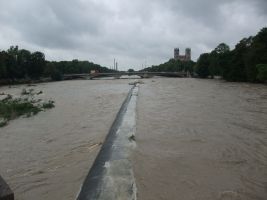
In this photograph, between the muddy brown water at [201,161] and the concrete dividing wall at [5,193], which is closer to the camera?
the concrete dividing wall at [5,193]

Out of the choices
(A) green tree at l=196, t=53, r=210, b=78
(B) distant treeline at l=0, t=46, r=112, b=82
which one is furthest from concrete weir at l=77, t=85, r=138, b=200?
(A) green tree at l=196, t=53, r=210, b=78

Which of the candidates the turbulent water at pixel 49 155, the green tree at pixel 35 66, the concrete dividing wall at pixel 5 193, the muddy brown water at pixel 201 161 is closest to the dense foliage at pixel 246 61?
the muddy brown water at pixel 201 161

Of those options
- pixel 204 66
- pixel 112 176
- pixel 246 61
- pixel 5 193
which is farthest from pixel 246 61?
pixel 5 193

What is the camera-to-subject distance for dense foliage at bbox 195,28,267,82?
68938mm

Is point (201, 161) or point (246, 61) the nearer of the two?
point (201, 161)

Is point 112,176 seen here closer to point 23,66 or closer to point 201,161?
point 201,161

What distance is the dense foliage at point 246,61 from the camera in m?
68.9

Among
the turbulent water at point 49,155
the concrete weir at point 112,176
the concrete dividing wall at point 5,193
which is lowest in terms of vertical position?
the turbulent water at point 49,155

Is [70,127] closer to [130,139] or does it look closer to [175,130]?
[175,130]

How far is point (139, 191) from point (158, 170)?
1615 millimetres

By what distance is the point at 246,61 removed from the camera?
72.6 m

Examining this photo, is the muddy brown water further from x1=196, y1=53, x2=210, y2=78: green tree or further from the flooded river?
x1=196, y1=53, x2=210, y2=78: green tree

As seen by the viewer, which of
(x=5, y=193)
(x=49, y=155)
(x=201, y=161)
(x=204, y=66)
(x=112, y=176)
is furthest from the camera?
(x=204, y=66)

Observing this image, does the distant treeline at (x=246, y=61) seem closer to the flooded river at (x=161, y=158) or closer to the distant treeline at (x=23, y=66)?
the flooded river at (x=161, y=158)
